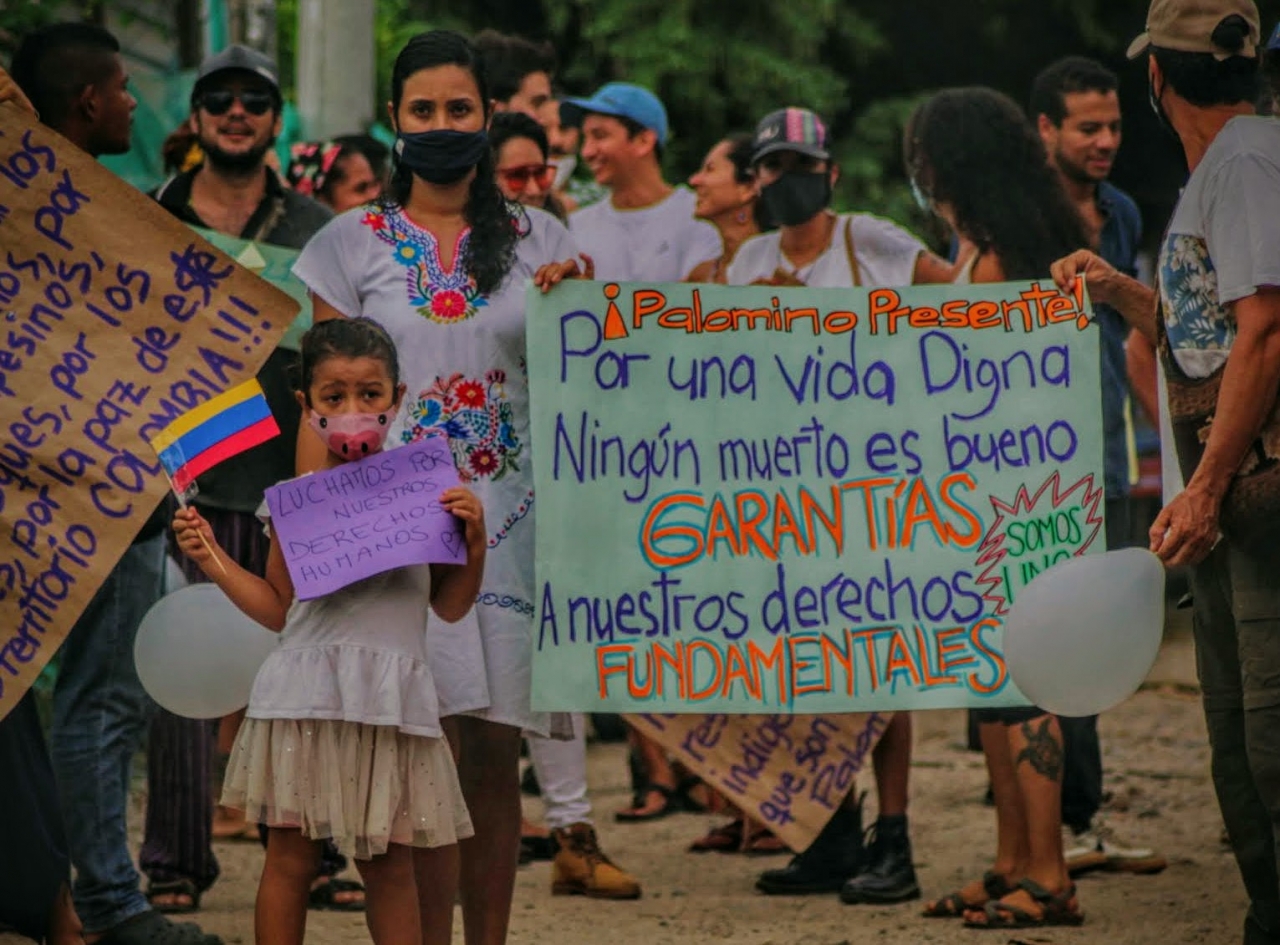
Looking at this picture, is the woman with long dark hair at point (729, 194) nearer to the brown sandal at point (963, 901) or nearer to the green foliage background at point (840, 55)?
the brown sandal at point (963, 901)

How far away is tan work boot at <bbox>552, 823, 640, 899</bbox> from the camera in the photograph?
6.77 metres

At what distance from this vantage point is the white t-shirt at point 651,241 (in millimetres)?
8344

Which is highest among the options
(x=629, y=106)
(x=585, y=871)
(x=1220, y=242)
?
(x=629, y=106)

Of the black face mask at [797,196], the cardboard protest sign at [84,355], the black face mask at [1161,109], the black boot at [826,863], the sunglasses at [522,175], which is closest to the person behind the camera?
the cardboard protest sign at [84,355]

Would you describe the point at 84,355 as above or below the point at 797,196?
below

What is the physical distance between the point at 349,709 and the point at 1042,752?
238 cm

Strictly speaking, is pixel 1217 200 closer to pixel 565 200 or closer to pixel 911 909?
pixel 911 909

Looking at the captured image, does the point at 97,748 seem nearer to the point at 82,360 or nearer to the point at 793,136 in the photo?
the point at 82,360

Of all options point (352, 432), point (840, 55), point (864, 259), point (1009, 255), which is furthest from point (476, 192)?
point (840, 55)

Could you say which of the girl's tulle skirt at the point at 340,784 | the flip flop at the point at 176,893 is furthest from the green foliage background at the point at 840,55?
the girl's tulle skirt at the point at 340,784

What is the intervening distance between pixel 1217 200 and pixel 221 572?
2.28 metres

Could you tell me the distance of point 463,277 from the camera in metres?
5.41

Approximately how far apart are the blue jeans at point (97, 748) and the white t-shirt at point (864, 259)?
253 cm

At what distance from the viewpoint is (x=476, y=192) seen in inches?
217
